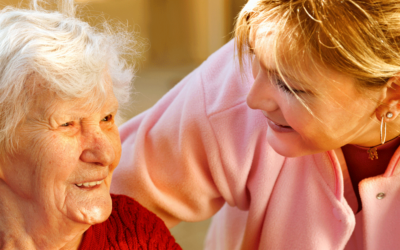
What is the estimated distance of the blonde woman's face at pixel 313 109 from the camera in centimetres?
107

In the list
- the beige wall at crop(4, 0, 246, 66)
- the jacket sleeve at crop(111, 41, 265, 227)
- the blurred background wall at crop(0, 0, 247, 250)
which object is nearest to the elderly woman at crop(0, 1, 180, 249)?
the jacket sleeve at crop(111, 41, 265, 227)

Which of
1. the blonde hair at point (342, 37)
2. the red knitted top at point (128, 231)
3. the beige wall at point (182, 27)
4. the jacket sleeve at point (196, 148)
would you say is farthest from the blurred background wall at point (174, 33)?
the blonde hair at point (342, 37)

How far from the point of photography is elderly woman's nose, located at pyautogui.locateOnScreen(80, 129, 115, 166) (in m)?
1.16

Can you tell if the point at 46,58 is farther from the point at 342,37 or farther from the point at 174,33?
the point at 174,33

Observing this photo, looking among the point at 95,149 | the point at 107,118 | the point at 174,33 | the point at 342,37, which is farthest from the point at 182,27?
the point at 342,37

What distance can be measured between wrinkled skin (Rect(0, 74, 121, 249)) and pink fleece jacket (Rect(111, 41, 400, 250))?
0.36 meters

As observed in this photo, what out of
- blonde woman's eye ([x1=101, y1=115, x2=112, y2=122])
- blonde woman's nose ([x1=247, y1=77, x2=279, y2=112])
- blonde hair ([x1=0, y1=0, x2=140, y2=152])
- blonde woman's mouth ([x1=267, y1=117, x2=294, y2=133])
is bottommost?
blonde woman's mouth ([x1=267, y1=117, x2=294, y2=133])

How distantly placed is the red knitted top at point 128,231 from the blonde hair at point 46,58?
0.40 meters

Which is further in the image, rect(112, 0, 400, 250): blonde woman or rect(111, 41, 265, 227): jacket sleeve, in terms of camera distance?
rect(111, 41, 265, 227): jacket sleeve

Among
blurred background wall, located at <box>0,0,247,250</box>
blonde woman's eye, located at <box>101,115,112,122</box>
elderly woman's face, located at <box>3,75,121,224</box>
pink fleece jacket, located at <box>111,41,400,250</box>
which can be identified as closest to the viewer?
elderly woman's face, located at <box>3,75,121,224</box>

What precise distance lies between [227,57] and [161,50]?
2439 mm

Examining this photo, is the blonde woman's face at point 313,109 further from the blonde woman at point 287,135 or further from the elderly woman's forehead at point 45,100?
the elderly woman's forehead at point 45,100

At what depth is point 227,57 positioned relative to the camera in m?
1.57

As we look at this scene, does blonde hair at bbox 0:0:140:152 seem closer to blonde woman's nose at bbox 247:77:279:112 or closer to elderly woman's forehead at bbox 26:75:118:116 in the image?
elderly woman's forehead at bbox 26:75:118:116
